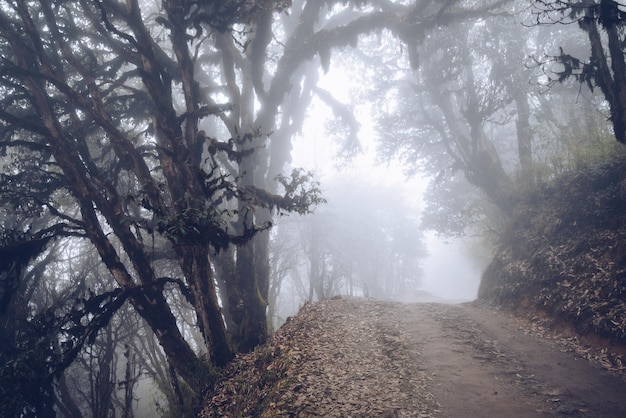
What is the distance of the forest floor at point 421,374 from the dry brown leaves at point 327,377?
0.02 metres

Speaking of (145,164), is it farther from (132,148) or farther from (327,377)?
(327,377)

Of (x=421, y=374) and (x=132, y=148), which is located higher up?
(x=132, y=148)

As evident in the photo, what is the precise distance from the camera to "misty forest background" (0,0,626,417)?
7656 mm

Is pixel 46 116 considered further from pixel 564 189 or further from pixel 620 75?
pixel 564 189

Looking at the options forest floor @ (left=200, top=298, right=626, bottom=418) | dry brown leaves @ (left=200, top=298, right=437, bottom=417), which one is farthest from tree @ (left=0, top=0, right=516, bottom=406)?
forest floor @ (left=200, top=298, right=626, bottom=418)

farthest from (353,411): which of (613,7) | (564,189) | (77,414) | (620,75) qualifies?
(564,189)

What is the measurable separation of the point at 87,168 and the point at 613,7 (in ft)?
39.3

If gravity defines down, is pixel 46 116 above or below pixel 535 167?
above

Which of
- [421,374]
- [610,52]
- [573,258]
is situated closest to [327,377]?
[421,374]

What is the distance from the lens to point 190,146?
28.1ft

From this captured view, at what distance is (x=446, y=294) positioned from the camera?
8756 cm

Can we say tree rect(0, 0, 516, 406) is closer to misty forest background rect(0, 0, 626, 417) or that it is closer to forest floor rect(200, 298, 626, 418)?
misty forest background rect(0, 0, 626, 417)

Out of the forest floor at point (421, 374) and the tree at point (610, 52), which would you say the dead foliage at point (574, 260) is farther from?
the tree at point (610, 52)

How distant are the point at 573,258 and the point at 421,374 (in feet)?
21.9
